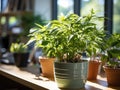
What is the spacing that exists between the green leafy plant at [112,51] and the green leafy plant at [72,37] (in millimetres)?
65

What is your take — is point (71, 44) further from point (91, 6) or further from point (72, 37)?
point (91, 6)

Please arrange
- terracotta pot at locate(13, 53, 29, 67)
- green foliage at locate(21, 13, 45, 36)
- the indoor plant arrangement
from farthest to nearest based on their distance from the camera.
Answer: green foliage at locate(21, 13, 45, 36) < terracotta pot at locate(13, 53, 29, 67) < the indoor plant arrangement

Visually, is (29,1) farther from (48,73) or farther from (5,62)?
(48,73)

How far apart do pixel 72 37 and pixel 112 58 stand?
1.09 ft

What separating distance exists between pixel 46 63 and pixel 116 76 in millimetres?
558

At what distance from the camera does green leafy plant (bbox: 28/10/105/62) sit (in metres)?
1.66

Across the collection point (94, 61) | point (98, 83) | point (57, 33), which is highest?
point (57, 33)

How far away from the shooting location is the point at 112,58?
177 centimetres

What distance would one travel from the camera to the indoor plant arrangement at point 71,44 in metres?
1.65

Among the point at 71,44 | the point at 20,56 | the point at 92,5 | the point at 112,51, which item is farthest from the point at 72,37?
the point at 92,5

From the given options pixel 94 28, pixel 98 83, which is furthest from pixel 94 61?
pixel 94 28

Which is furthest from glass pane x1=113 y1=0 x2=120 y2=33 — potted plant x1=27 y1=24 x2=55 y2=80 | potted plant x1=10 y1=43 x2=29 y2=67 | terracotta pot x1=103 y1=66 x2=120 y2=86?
terracotta pot x1=103 y1=66 x2=120 y2=86

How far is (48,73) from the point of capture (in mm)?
2104

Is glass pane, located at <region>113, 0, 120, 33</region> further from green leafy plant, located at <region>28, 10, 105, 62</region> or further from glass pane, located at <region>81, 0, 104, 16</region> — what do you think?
green leafy plant, located at <region>28, 10, 105, 62</region>
